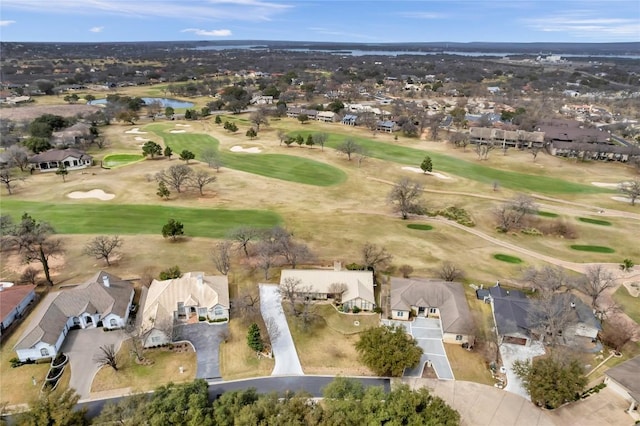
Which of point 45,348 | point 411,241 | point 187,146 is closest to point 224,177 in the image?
point 187,146

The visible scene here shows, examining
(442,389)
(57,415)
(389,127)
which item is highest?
(389,127)

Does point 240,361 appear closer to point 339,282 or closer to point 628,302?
point 339,282

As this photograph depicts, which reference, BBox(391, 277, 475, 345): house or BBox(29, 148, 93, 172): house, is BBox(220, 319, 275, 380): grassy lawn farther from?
BBox(29, 148, 93, 172): house

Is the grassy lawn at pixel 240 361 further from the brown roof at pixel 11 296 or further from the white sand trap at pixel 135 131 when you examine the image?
the white sand trap at pixel 135 131

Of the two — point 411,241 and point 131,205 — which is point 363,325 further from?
point 131,205

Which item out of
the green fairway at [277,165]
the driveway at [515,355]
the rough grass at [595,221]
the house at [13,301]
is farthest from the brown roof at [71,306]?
the rough grass at [595,221]

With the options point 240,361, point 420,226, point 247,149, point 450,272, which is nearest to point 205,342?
point 240,361
